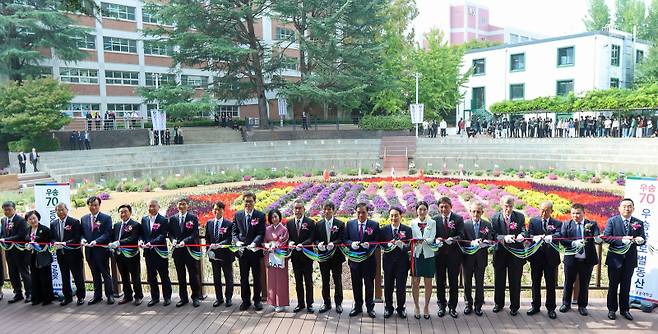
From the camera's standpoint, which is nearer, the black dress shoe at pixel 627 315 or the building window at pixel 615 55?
the black dress shoe at pixel 627 315

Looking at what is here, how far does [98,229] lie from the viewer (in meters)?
8.17

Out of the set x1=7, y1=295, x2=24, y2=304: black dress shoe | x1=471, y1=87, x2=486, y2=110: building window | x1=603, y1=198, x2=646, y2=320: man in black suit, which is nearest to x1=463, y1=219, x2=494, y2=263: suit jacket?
x1=603, y1=198, x2=646, y2=320: man in black suit

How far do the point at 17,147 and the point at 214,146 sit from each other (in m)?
11.4

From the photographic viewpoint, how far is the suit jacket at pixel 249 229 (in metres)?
7.84

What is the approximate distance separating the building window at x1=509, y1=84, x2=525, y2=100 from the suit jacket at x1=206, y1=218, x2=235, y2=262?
40877mm

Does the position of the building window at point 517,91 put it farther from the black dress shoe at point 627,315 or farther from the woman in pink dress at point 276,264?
the woman in pink dress at point 276,264

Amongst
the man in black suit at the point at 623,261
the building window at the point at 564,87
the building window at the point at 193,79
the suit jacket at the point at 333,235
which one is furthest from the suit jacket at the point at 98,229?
the building window at the point at 193,79

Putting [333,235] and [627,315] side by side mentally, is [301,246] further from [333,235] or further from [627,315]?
[627,315]

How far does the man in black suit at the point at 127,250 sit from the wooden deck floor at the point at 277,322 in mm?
370

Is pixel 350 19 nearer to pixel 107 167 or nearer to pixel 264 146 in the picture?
pixel 264 146

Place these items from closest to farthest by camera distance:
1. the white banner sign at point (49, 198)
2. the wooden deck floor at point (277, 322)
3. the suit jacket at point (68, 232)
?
the wooden deck floor at point (277, 322) < the suit jacket at point (68, 232) < the white banner sign at point (49, 198)

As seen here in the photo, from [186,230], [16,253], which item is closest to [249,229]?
[186,230]

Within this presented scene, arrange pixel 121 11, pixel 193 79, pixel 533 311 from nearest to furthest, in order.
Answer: pixel 533 311 < pixel 121 11 < pixel 193 79

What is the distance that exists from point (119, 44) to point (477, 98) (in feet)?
108
